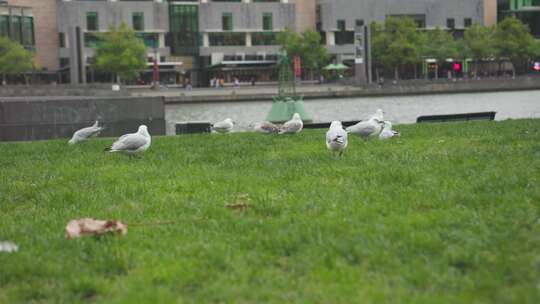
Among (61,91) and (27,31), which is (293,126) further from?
(27,31)

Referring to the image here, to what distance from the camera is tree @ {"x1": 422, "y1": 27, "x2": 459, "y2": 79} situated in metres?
85.8

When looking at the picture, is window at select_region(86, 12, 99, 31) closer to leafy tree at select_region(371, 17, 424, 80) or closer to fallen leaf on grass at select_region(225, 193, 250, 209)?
leafy tree at select_region(371, 17, 424, 80)

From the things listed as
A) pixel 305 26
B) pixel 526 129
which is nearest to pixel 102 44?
pixel 305 26

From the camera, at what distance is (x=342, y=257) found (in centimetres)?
483

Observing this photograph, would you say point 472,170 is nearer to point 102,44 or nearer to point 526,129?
point 526,129

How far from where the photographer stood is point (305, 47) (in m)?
85.8

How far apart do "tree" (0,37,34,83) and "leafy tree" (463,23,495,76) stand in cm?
5156

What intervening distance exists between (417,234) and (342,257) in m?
0.69

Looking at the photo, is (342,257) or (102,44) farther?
(102,44)

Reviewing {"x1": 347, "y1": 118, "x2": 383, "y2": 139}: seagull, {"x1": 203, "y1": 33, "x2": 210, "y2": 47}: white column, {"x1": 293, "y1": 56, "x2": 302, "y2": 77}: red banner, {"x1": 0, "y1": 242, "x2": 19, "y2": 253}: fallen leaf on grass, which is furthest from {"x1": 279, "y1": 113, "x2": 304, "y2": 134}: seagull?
{"x1": 203, "y1": 33, "x2": 210, "y2": 47}: white column

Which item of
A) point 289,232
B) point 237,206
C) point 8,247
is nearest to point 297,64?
point 237,206

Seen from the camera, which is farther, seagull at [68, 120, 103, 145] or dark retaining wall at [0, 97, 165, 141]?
dark retaining wall at [0, 97, 165, 141]

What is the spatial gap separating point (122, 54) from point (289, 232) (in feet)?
237

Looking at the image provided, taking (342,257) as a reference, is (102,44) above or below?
above
